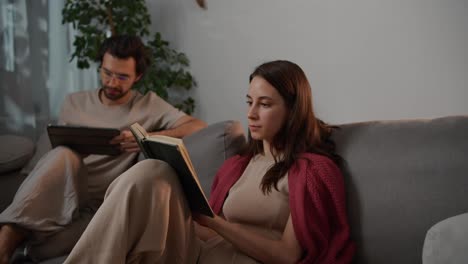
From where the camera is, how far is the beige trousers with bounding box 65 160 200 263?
1.17 m

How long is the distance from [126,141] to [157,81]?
0.97 m

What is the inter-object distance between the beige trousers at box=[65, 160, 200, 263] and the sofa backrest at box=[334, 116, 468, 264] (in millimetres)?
545

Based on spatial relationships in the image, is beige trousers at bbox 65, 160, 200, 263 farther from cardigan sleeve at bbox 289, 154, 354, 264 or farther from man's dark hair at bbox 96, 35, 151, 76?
man's dark hair at bbox 96, 35, 151, 76

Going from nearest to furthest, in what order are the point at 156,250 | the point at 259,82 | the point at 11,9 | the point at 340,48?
the point at 156,250, the point at 259,82, the point at 340,48, the point at 11,9

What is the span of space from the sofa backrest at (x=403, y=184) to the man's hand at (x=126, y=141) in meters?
0.95

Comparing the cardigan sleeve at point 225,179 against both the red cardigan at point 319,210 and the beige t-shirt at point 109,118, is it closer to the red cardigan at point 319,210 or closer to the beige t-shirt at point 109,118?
the red cardigan at point 319,210

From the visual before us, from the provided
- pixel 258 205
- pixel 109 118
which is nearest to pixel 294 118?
pixel 258 205

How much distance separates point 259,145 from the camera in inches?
67.6

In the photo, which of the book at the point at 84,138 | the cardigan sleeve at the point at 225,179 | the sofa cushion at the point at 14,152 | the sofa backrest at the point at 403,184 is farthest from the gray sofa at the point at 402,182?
the sofa cushion at the point at 14,152

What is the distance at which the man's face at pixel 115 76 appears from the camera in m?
2.29

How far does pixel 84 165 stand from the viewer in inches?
81.9

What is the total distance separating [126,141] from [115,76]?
341 millimetres

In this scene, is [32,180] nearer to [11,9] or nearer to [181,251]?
[181,251]

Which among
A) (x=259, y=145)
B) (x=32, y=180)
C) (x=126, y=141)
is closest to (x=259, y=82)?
(x=259, y=145)
